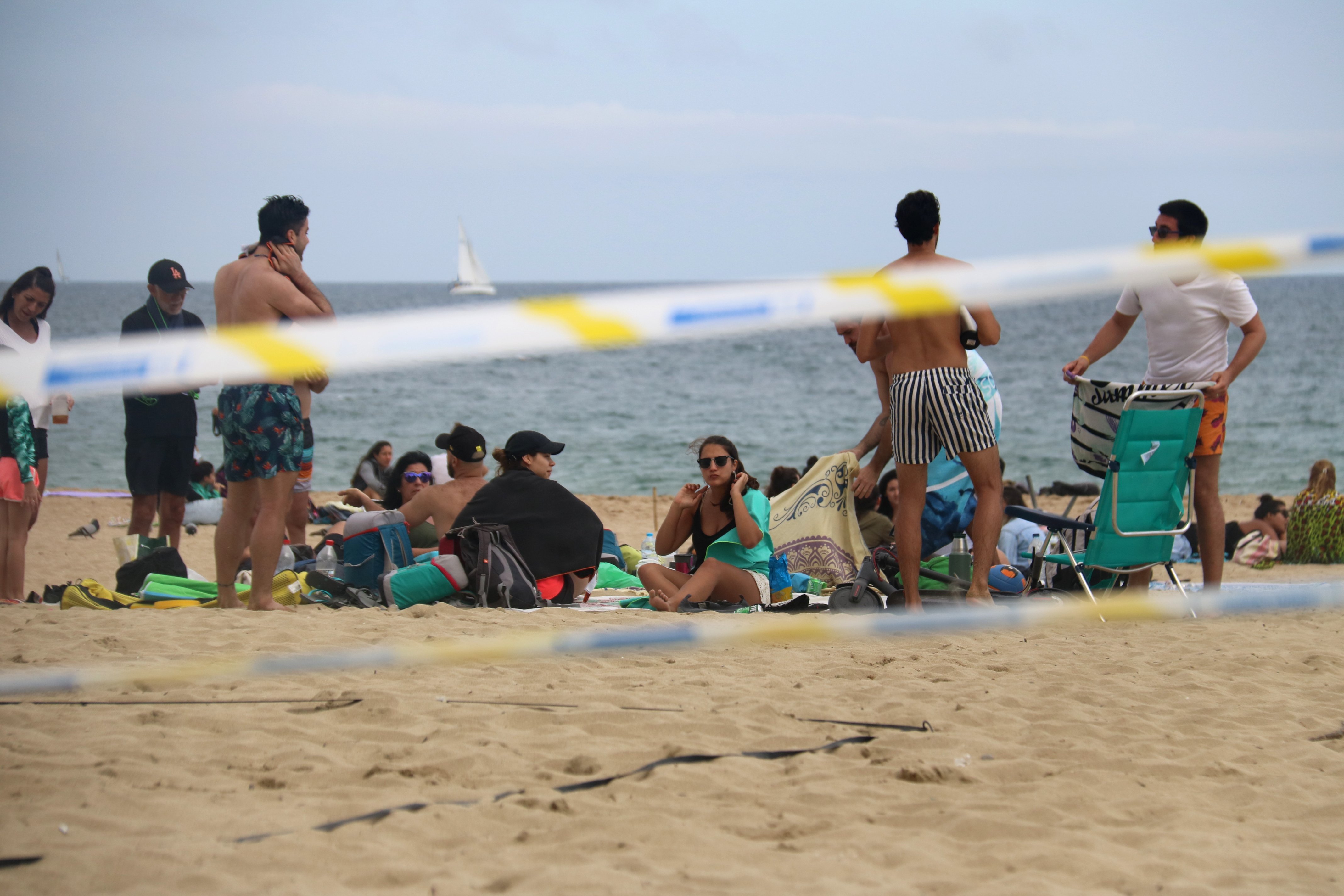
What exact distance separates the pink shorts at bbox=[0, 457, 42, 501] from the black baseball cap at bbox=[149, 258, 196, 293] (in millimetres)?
1231

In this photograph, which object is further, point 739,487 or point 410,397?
point 410,397

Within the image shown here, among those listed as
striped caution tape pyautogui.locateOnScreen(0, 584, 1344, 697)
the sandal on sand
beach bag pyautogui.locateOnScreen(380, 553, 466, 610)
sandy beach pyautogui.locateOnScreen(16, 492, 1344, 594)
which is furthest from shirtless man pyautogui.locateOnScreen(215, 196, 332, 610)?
striped caution tape pyautogui.locateOnScreen(0, 584, 1344, 697)

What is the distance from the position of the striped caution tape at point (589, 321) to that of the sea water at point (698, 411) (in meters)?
4.40

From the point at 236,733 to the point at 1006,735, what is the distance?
6.79 ft

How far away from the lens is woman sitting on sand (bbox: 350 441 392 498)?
923cm

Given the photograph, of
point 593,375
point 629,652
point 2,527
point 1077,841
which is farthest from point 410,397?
point 1077,841

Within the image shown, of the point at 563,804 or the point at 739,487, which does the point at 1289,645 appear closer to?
the point at 739,487

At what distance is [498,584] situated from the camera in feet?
17.0

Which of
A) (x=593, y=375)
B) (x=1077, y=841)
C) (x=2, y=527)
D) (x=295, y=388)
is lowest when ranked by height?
(x=1077, y=841)

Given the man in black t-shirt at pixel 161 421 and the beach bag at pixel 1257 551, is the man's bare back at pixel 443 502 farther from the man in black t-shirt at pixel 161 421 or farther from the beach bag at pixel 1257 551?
the beach bag at pixel 1257 551

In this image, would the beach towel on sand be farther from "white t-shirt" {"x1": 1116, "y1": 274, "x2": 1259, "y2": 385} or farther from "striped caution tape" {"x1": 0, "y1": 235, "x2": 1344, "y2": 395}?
"striped caution tape" {"x1": 0, "y1": 235, "x2": 1344, "y2": 395}

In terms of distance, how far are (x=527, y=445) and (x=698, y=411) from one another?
2296 centimetres

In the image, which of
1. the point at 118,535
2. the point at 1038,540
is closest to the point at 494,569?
the point at 1038,540

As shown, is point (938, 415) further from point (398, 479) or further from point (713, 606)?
point (398, 479)
